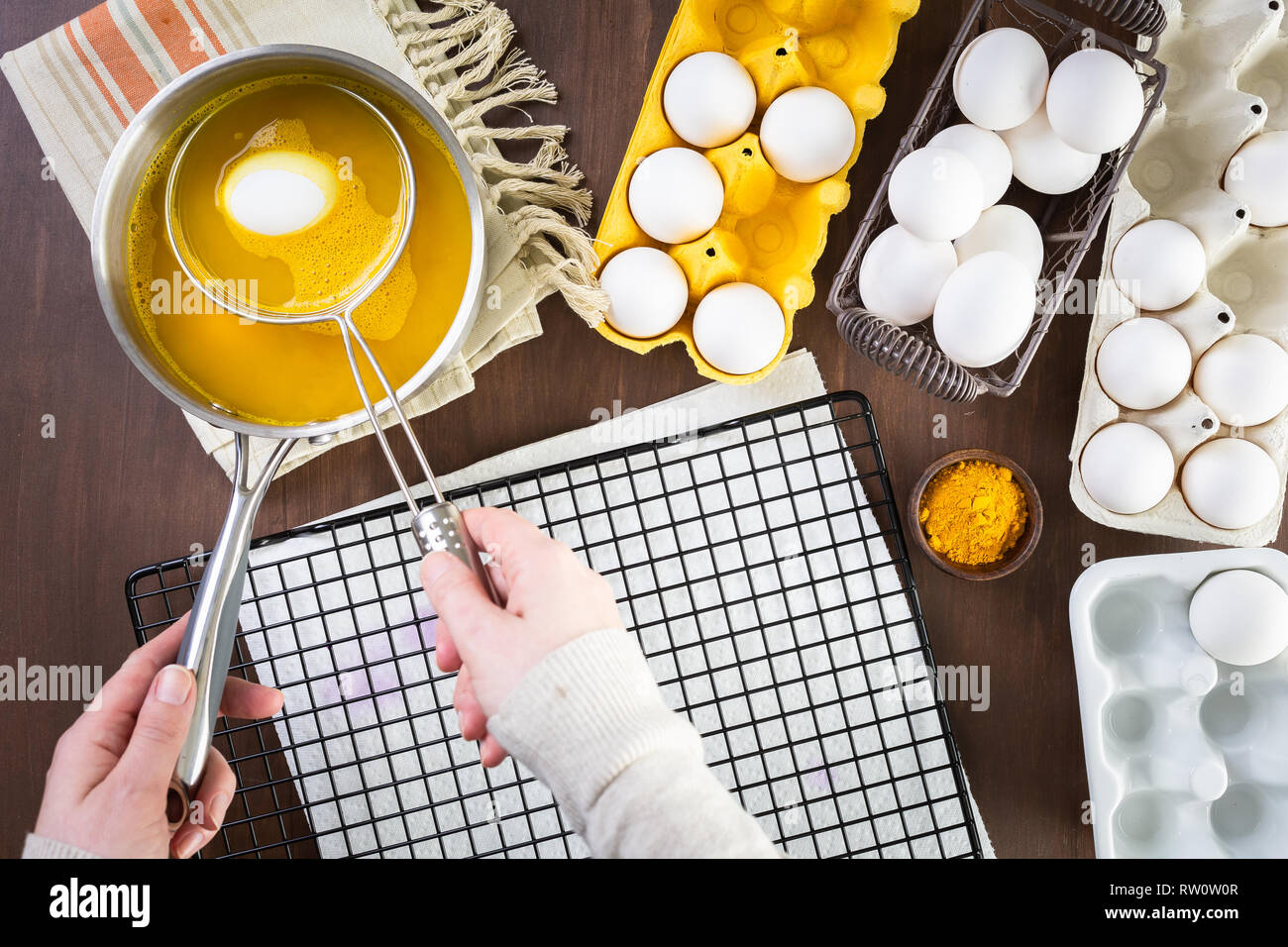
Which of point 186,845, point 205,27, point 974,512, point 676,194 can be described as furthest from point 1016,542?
point 205,27

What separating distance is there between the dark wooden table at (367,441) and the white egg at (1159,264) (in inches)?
2.8

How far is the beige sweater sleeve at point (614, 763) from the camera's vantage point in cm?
46

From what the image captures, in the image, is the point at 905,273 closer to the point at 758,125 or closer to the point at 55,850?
the point at 758,125

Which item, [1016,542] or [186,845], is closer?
[186,845]

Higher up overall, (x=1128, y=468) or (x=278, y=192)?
(x=278, y=192)

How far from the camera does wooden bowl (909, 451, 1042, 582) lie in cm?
72

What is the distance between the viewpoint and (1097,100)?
2.00 ft

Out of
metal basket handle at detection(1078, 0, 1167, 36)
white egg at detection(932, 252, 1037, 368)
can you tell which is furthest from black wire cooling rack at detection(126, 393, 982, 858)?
metal basket handle at detection(1078, 0, 1167, 36)

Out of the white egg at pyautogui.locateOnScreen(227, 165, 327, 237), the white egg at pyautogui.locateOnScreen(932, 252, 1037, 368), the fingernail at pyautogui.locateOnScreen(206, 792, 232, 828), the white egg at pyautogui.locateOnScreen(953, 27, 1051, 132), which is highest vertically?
the white egg at pyautogui.locateOnScreen(953, 27, 1051, 132)

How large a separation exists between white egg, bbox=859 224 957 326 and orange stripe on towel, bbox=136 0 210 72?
564 millimetres

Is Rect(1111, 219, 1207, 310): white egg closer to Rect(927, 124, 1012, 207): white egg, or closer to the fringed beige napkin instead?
A: Rect(927, 124, 1012, 207): white egg

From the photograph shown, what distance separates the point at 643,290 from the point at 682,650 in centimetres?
29
